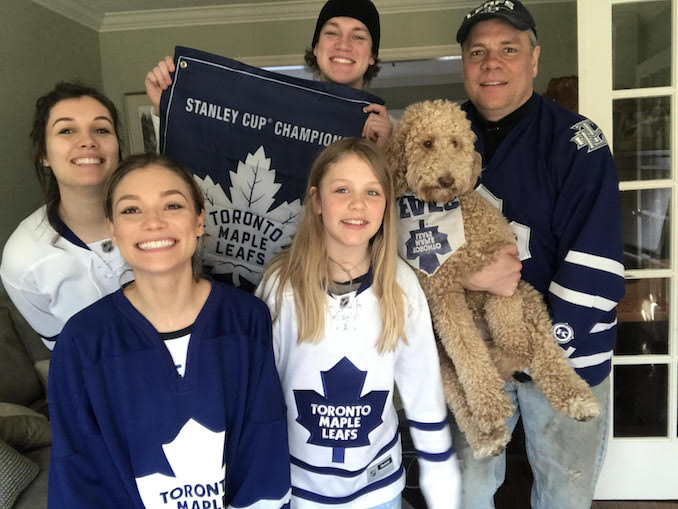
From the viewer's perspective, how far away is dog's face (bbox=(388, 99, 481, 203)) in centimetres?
126

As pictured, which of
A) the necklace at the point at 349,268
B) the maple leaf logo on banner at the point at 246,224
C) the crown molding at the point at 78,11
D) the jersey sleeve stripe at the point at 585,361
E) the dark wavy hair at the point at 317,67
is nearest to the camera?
the necklace at the point at 349,268

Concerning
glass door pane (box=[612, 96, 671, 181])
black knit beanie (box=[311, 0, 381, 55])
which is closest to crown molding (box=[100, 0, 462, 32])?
glass door pane (box=[612, 96, 671, 181])

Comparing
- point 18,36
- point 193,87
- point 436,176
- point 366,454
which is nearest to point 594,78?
point 436,176

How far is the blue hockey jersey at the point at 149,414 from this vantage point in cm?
108

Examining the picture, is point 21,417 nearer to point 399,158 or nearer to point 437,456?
point 437,456

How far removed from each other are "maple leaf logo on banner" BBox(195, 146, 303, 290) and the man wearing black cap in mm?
658

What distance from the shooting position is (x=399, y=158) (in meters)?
1.34

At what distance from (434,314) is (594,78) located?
1.50 m

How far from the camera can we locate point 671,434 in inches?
90.9

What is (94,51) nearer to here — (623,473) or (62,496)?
(62,496)

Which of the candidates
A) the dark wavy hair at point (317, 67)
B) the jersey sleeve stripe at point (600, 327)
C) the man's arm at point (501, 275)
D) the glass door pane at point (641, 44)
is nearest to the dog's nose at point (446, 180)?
the man's arm at point (501, 275)

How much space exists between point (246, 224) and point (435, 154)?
650 millimetres

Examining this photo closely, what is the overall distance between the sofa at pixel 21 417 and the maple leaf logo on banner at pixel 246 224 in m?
1.18

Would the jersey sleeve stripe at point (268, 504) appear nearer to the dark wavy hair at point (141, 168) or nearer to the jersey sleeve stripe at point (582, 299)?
the dark wavy hair at point (141, 168)
